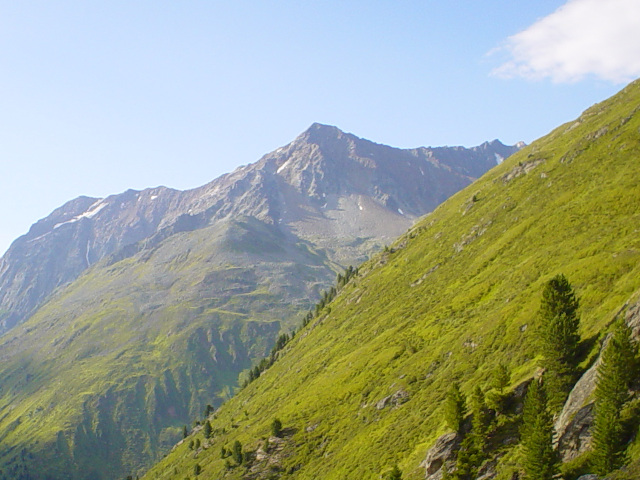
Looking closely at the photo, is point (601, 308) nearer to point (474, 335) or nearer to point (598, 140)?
point (474, 335)

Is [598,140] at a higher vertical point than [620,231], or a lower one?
higher

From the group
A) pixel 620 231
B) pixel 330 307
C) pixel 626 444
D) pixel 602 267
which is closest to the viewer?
pixel 626 444

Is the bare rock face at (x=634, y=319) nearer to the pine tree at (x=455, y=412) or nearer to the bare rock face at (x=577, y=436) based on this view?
the bare rock face at (x=577, y=436)

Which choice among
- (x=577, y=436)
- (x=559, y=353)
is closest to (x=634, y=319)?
(x=559, y=353)

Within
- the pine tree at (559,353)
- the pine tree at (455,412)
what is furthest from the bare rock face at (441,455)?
the pine tree at (559,353)

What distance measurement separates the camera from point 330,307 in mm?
197250

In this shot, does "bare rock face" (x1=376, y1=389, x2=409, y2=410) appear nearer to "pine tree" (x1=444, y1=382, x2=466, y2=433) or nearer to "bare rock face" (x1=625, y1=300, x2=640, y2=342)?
"pine tree" (x1=444, y1=382, x2=466, y2=433)

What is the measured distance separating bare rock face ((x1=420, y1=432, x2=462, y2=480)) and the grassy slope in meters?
2.40

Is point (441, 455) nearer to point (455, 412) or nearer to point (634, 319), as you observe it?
point (455, 412)

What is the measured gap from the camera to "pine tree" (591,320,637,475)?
43.8 metres

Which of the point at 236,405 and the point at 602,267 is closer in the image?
the point at 602,267

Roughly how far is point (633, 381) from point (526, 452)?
1177 cm

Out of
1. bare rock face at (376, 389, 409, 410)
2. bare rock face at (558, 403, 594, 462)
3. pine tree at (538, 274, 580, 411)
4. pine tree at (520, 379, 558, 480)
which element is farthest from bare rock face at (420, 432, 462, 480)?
bare rock face at (376, 389, 409, 410)

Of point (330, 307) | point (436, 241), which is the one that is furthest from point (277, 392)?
point (436, 241)
